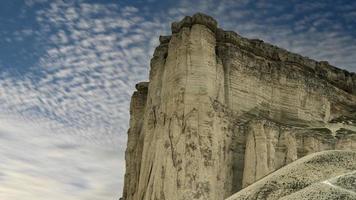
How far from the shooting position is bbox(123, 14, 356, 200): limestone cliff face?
24.5m

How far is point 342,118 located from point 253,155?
1128 centimetres

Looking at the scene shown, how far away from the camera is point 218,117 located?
85.1ft

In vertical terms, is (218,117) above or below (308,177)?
above

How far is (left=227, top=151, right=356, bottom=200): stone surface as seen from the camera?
664cm

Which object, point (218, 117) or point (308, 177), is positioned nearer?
point (308, 177)

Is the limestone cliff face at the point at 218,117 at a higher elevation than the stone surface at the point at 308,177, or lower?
higher

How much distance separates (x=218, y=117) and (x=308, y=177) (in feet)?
61.0

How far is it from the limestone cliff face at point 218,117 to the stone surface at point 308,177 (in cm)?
1593

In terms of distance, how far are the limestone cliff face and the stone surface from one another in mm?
15929

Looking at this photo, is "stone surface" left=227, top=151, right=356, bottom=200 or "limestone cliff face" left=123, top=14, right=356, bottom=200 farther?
"limestone cliff face" left=123, top=14, right=356, bottom=200

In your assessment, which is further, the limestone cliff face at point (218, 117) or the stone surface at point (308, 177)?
the limestone cliff face at point (218, 117)

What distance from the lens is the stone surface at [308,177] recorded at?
6.64m

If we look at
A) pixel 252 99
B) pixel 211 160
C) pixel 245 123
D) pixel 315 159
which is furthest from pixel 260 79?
pixel 315 159

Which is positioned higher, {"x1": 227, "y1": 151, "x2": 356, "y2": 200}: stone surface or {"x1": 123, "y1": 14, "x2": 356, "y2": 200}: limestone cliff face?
{"x1": 123, "y1": 14, "x2": 356, "y2": 200}: limestone cliff face
